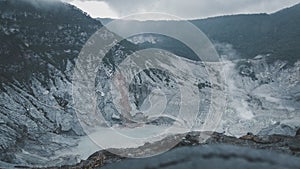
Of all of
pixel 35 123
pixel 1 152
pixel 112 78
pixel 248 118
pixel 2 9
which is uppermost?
pixel 2 9

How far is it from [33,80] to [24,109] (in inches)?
810

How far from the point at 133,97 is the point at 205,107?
36.0 m

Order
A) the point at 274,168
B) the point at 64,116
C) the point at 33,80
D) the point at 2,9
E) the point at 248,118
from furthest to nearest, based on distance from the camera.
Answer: the point at 2,9, the point at 248,118, the point at 33,80, the point at 64,116, the point at 274,168

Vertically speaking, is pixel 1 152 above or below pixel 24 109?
below

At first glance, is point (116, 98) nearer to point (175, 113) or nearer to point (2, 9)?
point (175, 113)

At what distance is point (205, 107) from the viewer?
18050 centimetres

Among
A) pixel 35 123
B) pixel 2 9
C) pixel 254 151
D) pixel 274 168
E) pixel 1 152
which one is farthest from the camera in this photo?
pixel 2 9

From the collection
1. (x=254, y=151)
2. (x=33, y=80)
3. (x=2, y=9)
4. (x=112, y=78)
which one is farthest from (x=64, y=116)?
(x=254, y=151)

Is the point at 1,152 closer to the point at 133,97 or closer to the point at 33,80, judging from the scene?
the point at 33,80

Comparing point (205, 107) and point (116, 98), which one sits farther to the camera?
point (205, 107)

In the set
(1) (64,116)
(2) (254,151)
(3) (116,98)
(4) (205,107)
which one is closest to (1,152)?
(1) (64,116)

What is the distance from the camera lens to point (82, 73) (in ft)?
536

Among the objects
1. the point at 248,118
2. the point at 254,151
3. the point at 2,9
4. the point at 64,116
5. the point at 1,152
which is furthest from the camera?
the point at 2,9

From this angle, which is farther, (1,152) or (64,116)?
(64,116)
